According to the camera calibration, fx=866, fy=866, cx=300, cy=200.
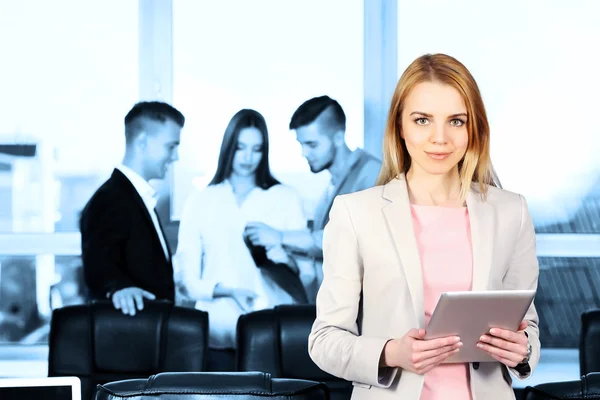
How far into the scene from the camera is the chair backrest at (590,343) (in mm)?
2953

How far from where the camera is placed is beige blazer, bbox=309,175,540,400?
1.60 metres

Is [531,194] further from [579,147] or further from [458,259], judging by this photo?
[458,259]

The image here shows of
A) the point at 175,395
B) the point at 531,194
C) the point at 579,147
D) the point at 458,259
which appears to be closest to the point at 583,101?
the point at 579,147

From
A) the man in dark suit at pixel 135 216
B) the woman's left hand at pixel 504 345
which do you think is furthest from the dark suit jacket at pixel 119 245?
the woman's left hand at pixel 504 345

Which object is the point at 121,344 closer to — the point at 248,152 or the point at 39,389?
the point at 248,152

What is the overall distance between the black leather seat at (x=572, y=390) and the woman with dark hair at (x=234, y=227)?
9.03ft

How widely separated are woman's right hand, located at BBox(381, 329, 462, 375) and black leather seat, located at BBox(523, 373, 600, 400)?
157mm

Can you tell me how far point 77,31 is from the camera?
419cm

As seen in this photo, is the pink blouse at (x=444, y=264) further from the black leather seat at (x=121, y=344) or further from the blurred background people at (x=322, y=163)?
the blurred background people at (x=322, y=163)

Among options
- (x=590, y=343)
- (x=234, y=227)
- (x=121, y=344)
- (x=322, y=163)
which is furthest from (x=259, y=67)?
(x=590, y=343)

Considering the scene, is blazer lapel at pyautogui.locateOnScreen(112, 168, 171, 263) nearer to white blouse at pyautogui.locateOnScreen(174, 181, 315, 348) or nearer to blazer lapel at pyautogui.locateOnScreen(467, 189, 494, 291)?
white blouse at pyautogui.locateOnScreen(174, 181, 315, 348)

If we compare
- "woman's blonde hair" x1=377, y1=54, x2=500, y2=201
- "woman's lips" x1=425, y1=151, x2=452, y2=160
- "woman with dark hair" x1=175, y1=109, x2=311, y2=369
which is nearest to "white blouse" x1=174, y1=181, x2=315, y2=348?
"woman with dark hair" x1=175, y1=109, x2=311, y2=369

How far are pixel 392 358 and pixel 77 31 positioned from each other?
3.12 metres

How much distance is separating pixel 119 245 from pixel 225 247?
511mm
